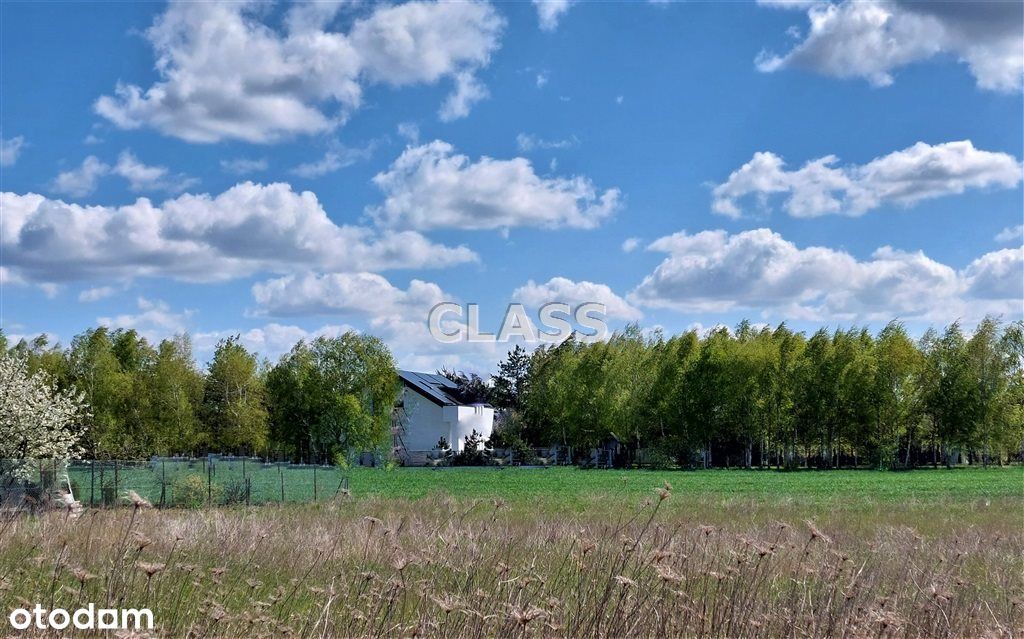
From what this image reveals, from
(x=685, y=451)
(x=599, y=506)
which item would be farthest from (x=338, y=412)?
(x=599, y=506)

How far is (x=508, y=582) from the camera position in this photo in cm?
700

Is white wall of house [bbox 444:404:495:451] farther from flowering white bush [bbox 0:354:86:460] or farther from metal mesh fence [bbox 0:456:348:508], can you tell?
metal mesh fence [bbox 0:456:348:508]

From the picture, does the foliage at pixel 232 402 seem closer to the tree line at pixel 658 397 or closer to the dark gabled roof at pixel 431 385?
the tree line at pixel 658 397

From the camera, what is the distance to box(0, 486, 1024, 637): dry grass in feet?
22.0

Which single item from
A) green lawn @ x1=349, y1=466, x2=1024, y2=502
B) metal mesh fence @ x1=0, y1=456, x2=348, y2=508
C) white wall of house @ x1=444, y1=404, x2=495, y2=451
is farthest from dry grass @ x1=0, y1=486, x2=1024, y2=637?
white wall of house @ x1=444, y1=404, x2=495, y2=451

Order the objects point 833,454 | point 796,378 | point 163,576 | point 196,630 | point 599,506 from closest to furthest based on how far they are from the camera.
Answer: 1. point 196,630
2. point 163,576
3. point 599,506
4. point 796,378
5. point 833,454

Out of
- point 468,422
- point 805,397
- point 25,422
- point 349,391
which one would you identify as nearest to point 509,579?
point 25,422

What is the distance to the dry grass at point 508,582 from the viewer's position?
6.71 metres

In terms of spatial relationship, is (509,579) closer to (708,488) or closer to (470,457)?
(708,488)

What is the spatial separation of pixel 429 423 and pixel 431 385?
6.49m

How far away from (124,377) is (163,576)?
215ft

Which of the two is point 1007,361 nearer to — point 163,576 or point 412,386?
point 412,386

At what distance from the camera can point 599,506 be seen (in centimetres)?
2614

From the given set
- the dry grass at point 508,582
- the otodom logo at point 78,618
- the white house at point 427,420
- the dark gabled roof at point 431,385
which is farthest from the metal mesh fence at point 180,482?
the white house at point 427,420
